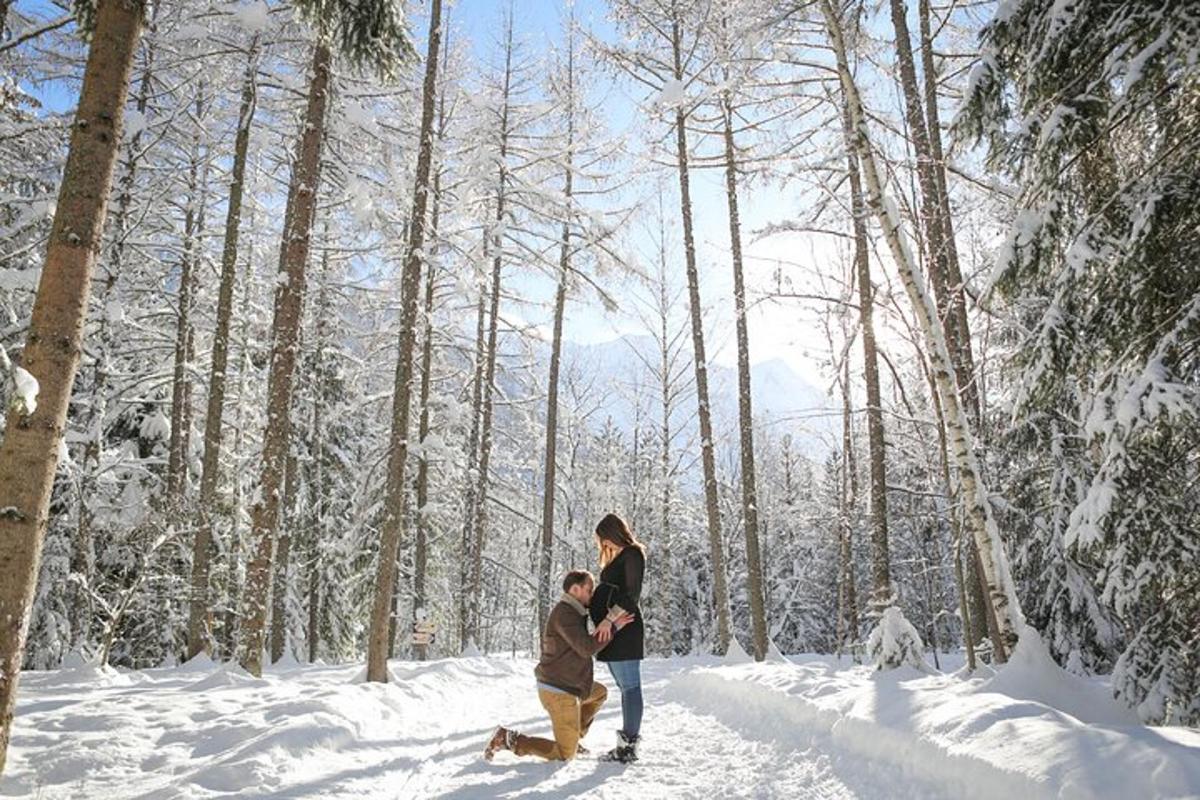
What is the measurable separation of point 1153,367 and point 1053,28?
234 centimetres

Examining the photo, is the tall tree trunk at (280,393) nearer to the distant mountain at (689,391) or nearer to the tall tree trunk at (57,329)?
the tall tree trunk at (57,329)

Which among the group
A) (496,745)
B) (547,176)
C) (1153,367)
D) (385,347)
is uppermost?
(547,176)

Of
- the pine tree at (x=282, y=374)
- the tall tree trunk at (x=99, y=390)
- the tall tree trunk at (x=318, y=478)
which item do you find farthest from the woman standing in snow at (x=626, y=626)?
the tall tree trunk at (x=318, y=478)

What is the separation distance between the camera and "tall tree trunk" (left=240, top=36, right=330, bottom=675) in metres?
8.64

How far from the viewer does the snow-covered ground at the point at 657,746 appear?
3.26m

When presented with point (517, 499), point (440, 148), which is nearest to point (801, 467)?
point (517, 499)

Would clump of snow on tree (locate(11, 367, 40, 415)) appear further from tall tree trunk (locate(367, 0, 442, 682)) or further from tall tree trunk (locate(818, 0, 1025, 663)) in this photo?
tall tree trunk (locate(818, 0, 1025, 663))

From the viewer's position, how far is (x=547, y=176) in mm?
16219

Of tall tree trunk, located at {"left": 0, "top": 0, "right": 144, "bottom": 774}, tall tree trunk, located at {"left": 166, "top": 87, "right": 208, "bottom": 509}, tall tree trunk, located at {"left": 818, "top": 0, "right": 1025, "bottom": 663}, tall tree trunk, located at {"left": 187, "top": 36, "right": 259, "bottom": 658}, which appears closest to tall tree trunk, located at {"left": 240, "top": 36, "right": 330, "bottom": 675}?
tall tree trunk, located at {"left": 187, "top": 36, "right": 259, "bottom": 658}

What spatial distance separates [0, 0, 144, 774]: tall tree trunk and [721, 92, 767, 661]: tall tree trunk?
391 inches

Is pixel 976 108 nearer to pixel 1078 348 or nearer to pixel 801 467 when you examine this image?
pixel 1078 348

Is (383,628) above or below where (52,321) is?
below

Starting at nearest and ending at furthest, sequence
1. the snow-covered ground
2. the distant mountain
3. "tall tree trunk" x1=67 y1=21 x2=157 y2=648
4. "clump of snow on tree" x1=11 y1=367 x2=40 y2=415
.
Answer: the snow-covered ground < "clump of snow on tree" x1=11 y1=367 x2=40 y2=415 < "tall tree trunk" x1=67 y1=21 x2=157 y2=648 < the distant mountain

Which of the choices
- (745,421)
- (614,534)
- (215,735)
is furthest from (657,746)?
(745,421)
